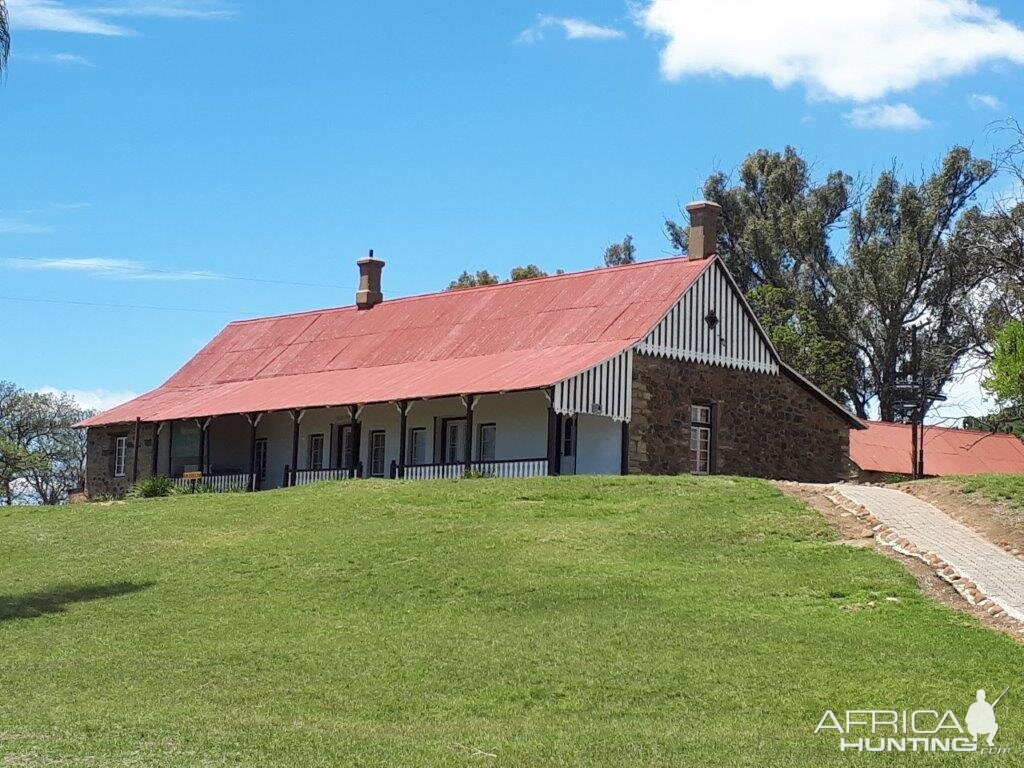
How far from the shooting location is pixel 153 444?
39.3 meters

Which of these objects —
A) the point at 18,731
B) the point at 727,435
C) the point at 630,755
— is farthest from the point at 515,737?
the point at 727,435

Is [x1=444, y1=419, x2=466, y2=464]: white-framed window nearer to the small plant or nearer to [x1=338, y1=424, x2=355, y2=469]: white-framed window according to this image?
[x1=338, y1=424, x2=355, y2=469]: white-framed window

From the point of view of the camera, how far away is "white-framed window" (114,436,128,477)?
41594 mm

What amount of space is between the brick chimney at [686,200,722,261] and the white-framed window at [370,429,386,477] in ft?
28.5

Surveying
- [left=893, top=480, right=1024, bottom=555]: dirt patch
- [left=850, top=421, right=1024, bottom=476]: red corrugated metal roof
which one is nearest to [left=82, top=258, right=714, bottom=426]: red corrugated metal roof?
[left=893, top=480, right=1024, bottom=555]: dirt patch

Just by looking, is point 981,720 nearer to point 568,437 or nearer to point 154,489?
point 568,437

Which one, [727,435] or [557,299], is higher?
[557,299]

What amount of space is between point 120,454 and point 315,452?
7.68 m

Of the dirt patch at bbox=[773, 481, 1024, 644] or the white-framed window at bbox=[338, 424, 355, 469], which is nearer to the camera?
the dirt patch at bbox=[773, 481, 1024, 644]

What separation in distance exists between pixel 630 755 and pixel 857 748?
73.2 inches

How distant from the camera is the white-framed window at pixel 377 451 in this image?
35.1 meters

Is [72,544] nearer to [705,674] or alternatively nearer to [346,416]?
[346,416]

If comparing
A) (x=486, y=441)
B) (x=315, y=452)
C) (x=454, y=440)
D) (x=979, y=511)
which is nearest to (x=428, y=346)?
(x=454, y=440)

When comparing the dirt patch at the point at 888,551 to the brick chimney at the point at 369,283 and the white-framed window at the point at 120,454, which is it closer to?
the brick chimney at the point at 369,283
